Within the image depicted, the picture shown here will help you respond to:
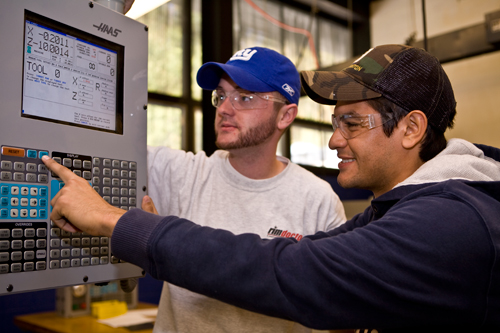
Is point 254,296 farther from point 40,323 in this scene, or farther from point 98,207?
point 40,323

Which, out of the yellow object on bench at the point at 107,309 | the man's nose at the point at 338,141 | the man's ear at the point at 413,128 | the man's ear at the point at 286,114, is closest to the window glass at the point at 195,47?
the yellow object on bench at the point at 107,309

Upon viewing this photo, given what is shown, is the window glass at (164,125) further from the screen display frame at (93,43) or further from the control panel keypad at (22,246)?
the control panel keypad at (22,246)

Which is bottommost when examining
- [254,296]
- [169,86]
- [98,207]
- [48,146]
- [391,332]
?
[391,332]

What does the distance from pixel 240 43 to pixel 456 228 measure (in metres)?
4.03

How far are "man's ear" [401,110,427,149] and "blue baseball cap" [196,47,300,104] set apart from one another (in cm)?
52

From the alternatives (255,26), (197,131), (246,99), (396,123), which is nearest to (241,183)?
(246,99)

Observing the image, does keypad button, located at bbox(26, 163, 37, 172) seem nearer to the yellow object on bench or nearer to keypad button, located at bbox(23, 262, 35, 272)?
keypad button, located at bbox(23, 262, 35, 272)

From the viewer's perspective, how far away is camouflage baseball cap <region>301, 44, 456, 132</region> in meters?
0.91

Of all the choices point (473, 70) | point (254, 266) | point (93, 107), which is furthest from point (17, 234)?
point (473, 70)

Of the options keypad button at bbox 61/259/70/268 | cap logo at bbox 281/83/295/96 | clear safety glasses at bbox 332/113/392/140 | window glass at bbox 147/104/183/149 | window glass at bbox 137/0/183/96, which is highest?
window glass at bbox 137/0/183/96

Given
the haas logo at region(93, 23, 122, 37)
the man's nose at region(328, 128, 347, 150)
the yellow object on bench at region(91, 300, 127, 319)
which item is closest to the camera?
the haas logo at region(93, 23, 122, 37)

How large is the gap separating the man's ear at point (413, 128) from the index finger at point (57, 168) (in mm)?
702

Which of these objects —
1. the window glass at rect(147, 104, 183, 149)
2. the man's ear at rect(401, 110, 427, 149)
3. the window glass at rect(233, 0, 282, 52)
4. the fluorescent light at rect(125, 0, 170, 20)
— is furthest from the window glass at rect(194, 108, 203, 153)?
the man's ear at rect(401, 110, 427, 149)

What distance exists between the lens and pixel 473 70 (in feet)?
13.4
